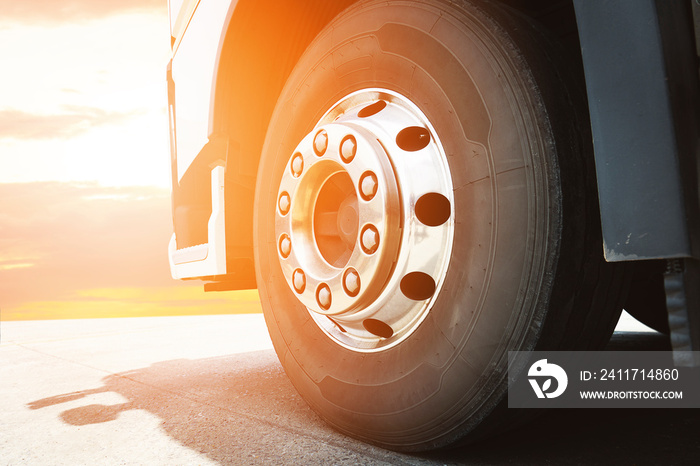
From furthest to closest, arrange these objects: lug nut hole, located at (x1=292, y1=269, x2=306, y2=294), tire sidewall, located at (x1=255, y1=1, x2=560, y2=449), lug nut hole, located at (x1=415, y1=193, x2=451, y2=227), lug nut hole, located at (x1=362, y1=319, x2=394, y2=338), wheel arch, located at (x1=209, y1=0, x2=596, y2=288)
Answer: wheel arch, located at (x1=209, y1=0, x2=596, y2=288)
lug nut hole, located at (x1=292, y1=269, x2=306, y2=294)
lug nut hole, located at (x1=362, y1=319, x2=394, y2=338)
lug nut hole, located at (x1=415, y1=193, x2=451, y2=227)
tire sidewall, located at (x1=255, y1=1, x2=560, y2=449)

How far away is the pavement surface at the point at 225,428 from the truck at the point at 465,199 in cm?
15

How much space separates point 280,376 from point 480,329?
164 cm

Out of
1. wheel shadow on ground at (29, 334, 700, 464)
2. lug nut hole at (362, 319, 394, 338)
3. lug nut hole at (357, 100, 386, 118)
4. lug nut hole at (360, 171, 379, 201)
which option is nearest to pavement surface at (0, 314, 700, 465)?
wheel shadow on ground at (29, 334, 700, 464)

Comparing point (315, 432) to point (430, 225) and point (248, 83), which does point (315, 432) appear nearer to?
point (430, 225)

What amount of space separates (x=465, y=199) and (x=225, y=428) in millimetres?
1086

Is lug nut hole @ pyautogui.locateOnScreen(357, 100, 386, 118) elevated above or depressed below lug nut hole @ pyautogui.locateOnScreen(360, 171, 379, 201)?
above

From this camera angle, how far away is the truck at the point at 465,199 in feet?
3.07

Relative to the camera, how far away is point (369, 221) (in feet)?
4.54

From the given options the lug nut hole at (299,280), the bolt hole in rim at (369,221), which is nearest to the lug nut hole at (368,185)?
the bolt hole in rim at (369,221)

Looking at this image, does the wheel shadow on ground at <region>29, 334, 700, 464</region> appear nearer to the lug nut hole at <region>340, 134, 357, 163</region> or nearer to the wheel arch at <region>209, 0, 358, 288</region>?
the wheel arch at <region>209, 0, 358, 288</region>

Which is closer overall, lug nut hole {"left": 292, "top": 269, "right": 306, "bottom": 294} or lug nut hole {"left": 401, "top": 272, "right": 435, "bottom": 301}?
lug nut hole {"left": 401, "top": 272, "right": 435, "bottom": 301}

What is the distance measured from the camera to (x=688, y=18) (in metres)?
0.94

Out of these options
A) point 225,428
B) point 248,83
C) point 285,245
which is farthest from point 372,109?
point 225,428

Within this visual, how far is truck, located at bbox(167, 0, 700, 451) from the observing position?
3.07ft
